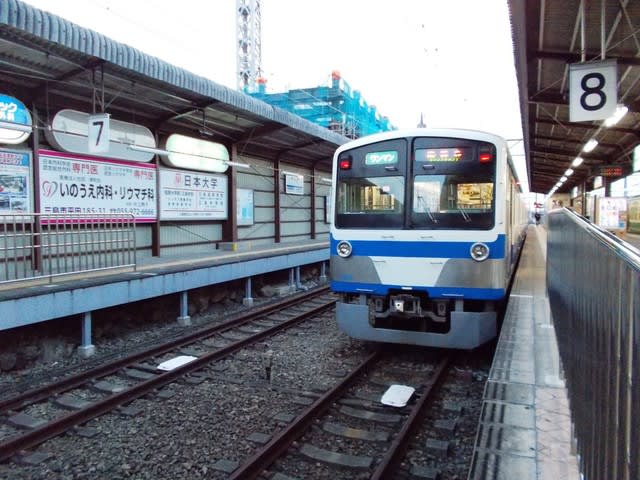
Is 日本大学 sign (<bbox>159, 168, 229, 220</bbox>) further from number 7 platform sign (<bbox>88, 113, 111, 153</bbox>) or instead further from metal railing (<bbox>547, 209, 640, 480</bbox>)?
metal railing (<bbox>547, 209, 640, 480</bbox>)

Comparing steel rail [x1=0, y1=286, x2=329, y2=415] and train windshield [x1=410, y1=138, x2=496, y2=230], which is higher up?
train windshield [x1=410, y1=138, x2=496, y2=230]

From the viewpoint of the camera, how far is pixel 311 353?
21.7 feet

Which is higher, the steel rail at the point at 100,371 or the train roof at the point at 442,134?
the train roof at the point at 442,134

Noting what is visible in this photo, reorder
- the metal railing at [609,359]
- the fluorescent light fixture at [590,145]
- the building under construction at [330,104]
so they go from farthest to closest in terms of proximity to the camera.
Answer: the building under construction at [330,104]
the fluorescent light fixture at [590,145]
the metal railing at [609,359]

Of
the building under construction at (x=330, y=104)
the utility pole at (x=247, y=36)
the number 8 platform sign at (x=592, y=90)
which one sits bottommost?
the number 8 platform sign at (x=592, y=90)

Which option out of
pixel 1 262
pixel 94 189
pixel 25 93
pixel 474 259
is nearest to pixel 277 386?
pixel 474 259

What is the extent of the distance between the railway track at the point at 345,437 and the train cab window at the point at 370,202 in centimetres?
186

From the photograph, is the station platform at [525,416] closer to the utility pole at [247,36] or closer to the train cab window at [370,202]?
the train cab window at [370,202]

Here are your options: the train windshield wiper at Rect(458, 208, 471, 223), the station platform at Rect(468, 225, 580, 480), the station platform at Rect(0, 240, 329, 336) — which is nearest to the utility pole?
the station platform at Rect(0, 240, 329, 336)

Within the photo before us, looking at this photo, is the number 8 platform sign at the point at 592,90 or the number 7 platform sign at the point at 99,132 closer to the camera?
the number 8 platform sign at the point at 592,90

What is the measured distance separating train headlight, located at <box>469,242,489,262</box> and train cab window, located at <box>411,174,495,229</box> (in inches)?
8.8

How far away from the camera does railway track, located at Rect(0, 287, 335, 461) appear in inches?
167

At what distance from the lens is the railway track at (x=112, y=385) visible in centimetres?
423

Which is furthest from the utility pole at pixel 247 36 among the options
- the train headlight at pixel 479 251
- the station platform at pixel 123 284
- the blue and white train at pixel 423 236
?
the train headlight at pixel 479 251
